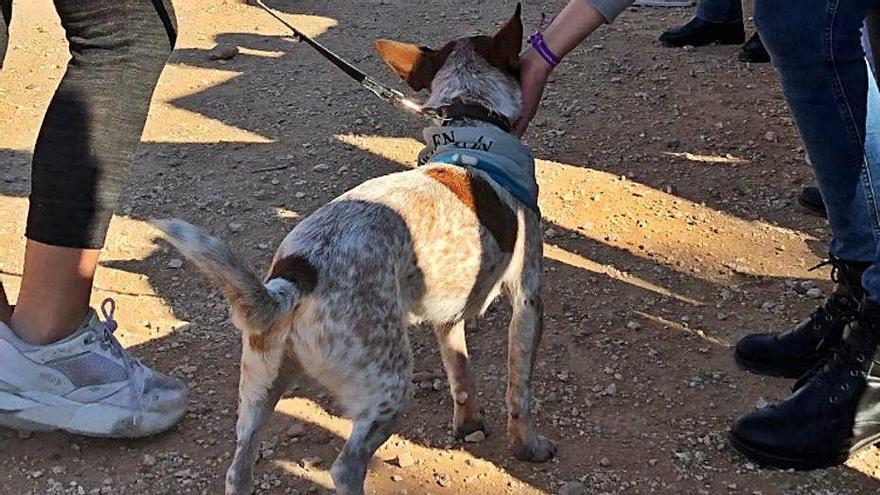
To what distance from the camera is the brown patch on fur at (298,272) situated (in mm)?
2811

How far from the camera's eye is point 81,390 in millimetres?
3383

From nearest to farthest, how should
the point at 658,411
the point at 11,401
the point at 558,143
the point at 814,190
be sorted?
the point at 11,401, the point at 658,411, the point at 814,190, the point at 558,143

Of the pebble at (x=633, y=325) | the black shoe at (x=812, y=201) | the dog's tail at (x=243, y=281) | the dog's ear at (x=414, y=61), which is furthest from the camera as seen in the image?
the black shoe at (x=812, y=201)

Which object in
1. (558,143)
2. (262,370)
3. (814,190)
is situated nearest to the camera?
(262,370)

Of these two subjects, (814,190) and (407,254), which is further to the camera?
(814,190)

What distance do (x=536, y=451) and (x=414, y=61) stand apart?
4.78ft

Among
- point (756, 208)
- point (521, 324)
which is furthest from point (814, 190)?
point (521, 324)

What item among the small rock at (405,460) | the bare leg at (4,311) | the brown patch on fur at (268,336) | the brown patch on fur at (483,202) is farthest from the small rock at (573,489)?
the bare leg at (4,311)

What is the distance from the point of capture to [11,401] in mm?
3318

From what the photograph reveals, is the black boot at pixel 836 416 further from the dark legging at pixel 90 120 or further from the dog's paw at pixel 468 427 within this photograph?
the dark legging at pixel 90 120

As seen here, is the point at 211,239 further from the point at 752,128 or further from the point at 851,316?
the point at 752,128

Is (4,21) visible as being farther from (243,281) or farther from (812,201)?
(812,201)

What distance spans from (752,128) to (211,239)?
3871mm

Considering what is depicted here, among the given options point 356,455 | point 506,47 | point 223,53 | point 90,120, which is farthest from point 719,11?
point 356,455
